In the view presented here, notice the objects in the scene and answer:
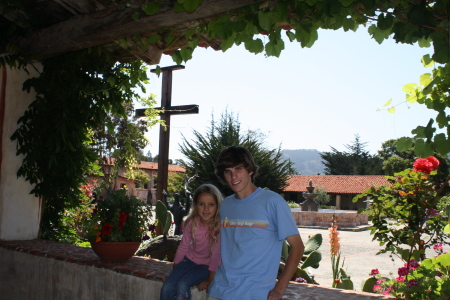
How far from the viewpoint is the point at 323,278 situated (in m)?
7.58

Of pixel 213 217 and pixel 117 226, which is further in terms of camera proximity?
pixel 117 226

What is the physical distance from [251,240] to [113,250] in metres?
2.19

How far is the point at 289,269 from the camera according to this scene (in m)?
1.96

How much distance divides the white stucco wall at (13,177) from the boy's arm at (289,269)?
3.78m

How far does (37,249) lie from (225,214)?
2929 mm

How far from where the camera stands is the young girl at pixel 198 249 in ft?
8.96

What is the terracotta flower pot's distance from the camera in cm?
386

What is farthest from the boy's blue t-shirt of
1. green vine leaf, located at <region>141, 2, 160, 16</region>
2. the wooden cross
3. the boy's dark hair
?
the wooden cross

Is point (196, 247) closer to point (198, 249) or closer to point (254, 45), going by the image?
point (198, 249)

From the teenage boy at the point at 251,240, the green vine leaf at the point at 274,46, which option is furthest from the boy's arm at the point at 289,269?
the green vine leaf at the point at 274,46

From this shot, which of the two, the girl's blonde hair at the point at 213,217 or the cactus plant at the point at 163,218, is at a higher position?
the girl's blonde hair at the point at 213,217

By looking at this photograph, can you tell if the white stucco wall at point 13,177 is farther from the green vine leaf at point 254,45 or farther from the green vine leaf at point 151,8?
the green vine leaf at point 254,45

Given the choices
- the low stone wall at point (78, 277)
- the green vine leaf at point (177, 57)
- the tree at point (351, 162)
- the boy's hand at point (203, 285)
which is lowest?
the low stone wall at point (78, 277)

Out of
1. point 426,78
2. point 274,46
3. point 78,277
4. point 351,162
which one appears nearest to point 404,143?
point 426,78
